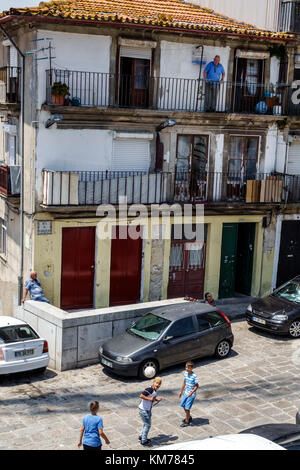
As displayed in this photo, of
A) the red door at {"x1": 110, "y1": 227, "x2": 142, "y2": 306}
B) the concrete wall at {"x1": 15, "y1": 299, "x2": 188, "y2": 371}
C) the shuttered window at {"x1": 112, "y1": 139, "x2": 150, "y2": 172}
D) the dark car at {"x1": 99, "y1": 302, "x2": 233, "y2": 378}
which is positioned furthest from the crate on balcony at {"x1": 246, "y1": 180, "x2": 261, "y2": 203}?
the concrete wall at {"x1": 15, "y1": 299, "x2": 188, "y2": 371}

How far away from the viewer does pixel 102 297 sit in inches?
840

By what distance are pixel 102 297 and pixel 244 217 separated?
6.09m

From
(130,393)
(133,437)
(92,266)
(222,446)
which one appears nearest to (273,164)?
(92,266)

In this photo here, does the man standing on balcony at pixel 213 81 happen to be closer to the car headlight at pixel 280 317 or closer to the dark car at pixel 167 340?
the car headlight at pixel 280 317

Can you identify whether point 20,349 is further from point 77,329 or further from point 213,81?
point 213,81

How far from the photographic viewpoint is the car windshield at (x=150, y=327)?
16.8 meters

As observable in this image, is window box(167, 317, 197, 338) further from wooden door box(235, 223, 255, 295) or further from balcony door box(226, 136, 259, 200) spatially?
wooden door box(235, 223, 255, 295)

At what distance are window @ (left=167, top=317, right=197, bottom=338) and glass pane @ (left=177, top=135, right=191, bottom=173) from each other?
22.4 ft

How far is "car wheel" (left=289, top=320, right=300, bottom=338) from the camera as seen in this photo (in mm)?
19672

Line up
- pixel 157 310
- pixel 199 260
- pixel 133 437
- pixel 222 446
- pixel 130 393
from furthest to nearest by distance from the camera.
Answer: pixel 199 260
pixel 157 310
pixel 130 393
pixel 133 437
pixel 222 446

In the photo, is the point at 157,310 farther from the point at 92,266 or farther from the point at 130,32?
the point at 130,32

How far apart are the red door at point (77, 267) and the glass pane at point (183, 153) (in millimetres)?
3985

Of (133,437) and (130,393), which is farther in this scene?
(130,393)

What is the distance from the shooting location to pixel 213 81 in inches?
859
